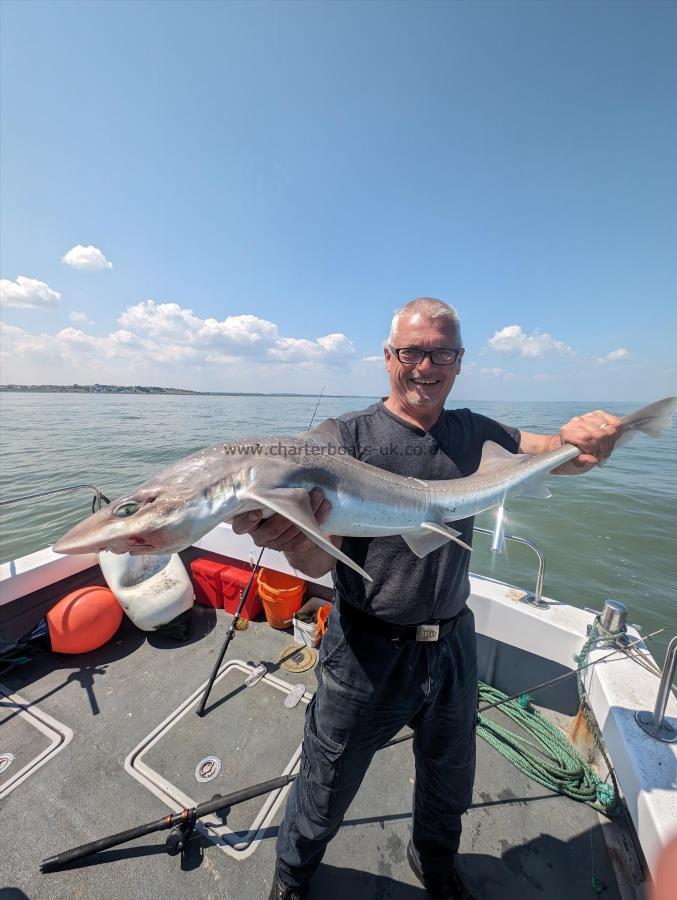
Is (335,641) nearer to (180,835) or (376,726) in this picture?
(376,726)

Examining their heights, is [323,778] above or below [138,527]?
below

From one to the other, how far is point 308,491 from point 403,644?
107cm

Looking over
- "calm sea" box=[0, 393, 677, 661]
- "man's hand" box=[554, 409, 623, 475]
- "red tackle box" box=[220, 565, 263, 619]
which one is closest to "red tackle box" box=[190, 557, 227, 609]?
"red tackle box" box=[220, 565, 263, 619]

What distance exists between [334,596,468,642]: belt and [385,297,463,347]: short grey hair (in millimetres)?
1845

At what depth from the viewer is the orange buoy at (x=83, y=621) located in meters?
4.43

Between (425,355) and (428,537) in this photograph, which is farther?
(425,355)

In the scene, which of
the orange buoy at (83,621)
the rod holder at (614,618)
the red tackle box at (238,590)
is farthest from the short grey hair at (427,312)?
the orange buoy at (83,621)

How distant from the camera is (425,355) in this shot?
→ 2461 millimetres

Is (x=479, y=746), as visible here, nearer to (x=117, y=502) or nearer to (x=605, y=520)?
(x=117, y=502)

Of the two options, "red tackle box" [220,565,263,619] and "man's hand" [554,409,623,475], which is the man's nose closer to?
"man's hand" [554,409,623,475]

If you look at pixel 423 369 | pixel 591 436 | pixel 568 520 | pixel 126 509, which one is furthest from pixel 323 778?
pixel 568 520

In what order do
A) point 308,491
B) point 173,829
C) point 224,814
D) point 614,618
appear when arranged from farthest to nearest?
point 614,618 → point 224,814 → point 173,829 → point 308,491

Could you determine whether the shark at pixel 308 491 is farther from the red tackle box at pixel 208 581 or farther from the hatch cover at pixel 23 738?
the red tackle box at pixel 208 581

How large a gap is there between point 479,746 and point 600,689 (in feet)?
4.99
